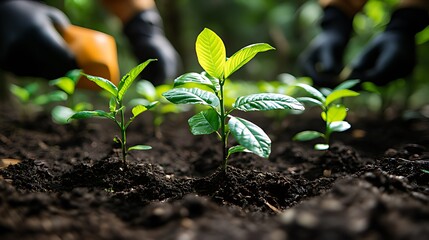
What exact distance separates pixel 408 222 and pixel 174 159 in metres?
1.17

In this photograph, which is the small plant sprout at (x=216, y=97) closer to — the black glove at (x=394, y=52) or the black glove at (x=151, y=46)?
the black glove at (x=394, y=52)

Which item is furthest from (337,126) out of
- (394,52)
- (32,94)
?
(32,94)

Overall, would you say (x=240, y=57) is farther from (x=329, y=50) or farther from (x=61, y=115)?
(x=329, y=50)

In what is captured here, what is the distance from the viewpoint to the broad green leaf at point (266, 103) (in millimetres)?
1063

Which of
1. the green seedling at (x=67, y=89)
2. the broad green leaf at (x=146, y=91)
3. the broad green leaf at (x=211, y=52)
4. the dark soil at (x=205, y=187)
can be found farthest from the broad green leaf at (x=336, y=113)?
the green seedling at (x=67, y=89)

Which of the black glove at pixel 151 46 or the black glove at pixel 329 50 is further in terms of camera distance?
the black glove at pixel 151 46

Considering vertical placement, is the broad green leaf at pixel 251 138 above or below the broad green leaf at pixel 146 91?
below

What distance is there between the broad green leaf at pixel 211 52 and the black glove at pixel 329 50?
1.28m

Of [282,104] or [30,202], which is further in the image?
[282,104]

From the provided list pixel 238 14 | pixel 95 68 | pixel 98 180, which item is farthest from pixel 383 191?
pixel 238 14

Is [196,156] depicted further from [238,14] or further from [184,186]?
[238,14]

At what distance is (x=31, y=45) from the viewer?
1961 mm

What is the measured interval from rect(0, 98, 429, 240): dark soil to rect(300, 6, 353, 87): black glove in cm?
38

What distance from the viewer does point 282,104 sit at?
1069 mm
